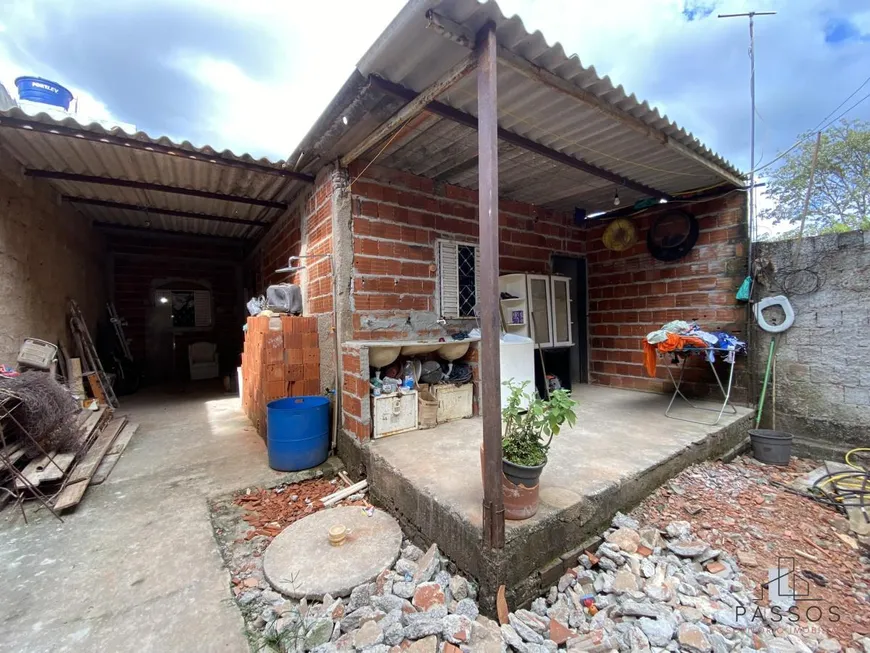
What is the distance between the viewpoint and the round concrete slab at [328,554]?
1.79 meters

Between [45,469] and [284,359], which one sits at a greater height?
[284,359]

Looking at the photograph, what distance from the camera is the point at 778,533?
223 centimetres

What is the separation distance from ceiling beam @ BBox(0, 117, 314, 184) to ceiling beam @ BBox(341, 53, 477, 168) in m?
1.14

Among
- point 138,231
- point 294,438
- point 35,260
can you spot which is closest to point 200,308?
point 138,231

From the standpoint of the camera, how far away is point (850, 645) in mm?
1512

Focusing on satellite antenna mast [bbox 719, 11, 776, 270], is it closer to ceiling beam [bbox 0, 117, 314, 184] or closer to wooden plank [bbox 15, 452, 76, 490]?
ceiling beam [bbox 0, 117, 314, 184]

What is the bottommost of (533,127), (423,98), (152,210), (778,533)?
(778,533)

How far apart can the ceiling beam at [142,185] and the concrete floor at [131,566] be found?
2796mm

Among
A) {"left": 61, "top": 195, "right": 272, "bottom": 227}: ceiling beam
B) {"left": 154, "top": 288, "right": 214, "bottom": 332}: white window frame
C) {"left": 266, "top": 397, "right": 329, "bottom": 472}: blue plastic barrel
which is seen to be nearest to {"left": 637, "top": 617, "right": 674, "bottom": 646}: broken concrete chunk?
{"left": 266, "top": 397, "right": 329, "bottom": 472}: blue plastic barrel

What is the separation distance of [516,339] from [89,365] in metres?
5.94

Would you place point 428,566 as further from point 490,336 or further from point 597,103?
point 597,103

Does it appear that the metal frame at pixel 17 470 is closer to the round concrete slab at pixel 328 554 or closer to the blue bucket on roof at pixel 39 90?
the round concrete slab at pixel 328 554

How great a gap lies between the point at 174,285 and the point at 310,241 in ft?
19.5

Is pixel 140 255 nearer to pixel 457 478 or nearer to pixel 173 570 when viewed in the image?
pixel 173 570
